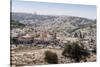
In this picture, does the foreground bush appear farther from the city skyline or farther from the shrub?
the city skyline

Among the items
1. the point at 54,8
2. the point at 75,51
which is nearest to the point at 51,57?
the point at 75,51

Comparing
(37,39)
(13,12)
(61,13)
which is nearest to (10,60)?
(37,39)

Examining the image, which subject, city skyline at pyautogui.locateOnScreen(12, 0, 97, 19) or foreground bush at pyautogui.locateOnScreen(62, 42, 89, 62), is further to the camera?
foreground bush at pyautogui.locateOnScreen(62, 42, 89, 62)

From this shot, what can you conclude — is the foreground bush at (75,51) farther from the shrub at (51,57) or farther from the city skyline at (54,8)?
the city skyline at (54,8)

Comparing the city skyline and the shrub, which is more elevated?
the city skyline

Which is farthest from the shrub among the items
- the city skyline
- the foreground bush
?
the city skyline
